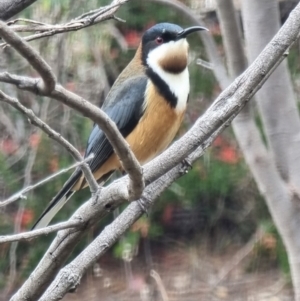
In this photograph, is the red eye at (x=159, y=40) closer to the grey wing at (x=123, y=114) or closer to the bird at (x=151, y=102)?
the bird at (x=151, y=102)

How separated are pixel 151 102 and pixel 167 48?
0.26 metres

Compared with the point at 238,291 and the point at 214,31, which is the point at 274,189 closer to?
the point at 214,31

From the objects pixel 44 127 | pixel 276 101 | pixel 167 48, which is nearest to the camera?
pixel 44 127

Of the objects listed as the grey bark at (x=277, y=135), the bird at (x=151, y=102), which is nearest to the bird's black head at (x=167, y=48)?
the bird at (x=151, y=102)

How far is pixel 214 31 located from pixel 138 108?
Result: 153 centimetres

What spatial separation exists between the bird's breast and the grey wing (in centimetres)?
3

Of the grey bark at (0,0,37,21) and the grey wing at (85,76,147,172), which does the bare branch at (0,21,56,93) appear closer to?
the grey bark at (0,0,37,21)

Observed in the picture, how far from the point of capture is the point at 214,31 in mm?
4621

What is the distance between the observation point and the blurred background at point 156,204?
4648 mm

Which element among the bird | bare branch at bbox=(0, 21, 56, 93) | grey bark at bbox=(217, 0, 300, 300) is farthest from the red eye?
bare branch at bbox=(0, 21, 56, 93)

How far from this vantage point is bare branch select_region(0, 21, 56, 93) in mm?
1092

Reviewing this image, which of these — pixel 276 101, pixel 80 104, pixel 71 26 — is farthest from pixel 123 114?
pixel 80 104

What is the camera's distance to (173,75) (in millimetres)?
3268

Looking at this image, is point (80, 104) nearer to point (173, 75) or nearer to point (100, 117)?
point (100, 117)
